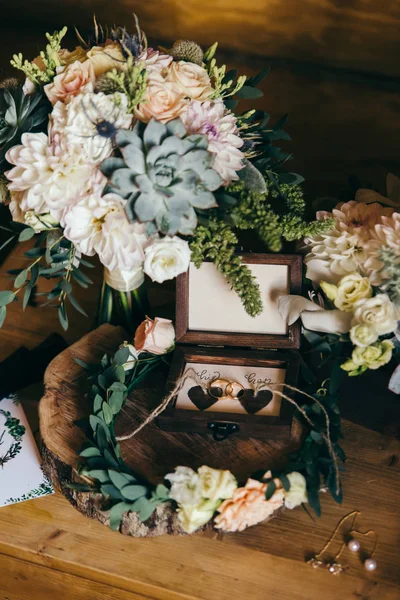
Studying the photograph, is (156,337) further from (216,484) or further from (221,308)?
(216,484)

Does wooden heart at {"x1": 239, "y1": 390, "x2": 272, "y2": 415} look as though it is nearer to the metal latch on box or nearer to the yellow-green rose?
the metal latch on box

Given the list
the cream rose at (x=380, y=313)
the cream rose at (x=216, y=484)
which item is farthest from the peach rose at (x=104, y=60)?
the cream rose at (x=216, y=484)

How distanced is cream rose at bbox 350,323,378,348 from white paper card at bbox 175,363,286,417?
192 millimetres

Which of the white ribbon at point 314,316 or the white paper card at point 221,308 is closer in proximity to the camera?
the white ribbon at point 314,316

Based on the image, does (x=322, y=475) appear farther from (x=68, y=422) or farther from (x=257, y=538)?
(x=68, y=422)

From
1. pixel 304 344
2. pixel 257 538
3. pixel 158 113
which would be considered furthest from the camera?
pixel 304 344

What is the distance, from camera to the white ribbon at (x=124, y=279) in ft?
3.66

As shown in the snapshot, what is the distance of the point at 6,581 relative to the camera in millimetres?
1111

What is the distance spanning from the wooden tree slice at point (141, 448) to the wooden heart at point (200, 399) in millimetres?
60

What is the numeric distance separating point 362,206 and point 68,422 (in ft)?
2.03

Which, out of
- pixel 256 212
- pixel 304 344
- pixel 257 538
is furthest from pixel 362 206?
pixel 257 538

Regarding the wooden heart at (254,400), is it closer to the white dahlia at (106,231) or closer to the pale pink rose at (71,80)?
the white dahlia at (106,231)

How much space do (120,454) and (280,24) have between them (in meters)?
0.92

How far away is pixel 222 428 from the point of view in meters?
1.02
